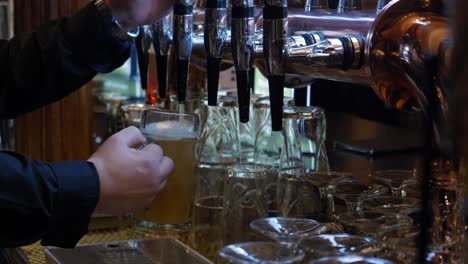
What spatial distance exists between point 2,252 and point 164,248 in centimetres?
38

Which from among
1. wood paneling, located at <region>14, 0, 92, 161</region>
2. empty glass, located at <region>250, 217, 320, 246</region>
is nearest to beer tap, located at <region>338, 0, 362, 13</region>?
empty glass, located at <region>250, 217, 320, 246</region>

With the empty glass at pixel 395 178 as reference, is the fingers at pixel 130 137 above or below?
above

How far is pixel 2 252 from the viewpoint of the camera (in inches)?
58.2

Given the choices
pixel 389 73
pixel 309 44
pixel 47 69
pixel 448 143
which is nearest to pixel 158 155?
pixel 309 44

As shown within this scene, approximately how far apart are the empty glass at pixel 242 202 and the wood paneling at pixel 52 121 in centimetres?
82

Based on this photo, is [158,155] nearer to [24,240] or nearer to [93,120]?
[24,240]

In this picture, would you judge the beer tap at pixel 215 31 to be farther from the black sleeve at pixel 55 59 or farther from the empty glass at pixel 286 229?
the black sleeve at pixel 55 59

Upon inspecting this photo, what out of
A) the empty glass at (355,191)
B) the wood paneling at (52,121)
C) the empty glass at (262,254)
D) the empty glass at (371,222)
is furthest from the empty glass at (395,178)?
the wood paneling at (52,121)

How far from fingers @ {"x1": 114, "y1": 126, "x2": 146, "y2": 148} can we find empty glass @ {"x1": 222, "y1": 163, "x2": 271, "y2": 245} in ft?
0.53

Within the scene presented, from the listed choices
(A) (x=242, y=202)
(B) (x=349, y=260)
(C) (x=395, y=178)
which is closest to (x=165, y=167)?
(A) (x=242, y=202)

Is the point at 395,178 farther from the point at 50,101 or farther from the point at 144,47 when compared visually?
the point at 50,101

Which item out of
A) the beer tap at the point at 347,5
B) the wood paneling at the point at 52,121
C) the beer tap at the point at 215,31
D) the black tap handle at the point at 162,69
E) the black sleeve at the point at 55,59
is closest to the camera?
the beer tap at the point at 215,31

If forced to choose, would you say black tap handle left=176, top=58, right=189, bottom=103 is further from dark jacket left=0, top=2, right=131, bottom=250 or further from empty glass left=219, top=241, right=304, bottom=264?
empty glass left=219, top=241, right=304, bottom=264

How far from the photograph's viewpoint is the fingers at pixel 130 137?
1.19 metres
